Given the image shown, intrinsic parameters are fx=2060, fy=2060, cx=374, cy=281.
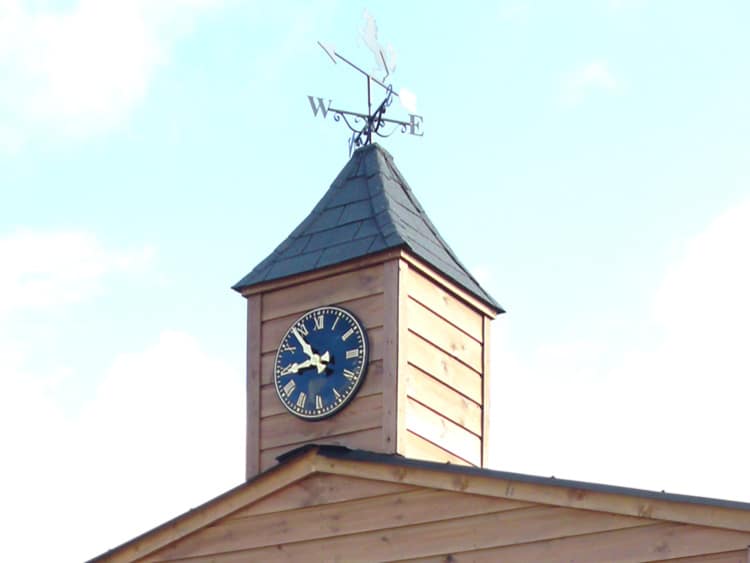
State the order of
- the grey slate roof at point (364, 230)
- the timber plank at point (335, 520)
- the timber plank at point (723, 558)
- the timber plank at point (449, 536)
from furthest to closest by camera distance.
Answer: the grey slate roof at point (364, 230), the timber plank at point (335, 520), the timber plank at point (449, 536), the timber plank at point (723, 558)

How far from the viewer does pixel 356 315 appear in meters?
18.5

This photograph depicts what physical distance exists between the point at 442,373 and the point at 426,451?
0.85m

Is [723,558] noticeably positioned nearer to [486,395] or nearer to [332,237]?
[486,395]

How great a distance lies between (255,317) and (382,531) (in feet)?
9.41

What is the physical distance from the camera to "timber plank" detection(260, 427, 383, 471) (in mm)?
17930

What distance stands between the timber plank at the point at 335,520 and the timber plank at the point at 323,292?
2.04 metres

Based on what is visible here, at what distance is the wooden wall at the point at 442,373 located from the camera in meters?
18.2

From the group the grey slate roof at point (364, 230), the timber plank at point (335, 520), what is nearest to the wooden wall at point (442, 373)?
the grey slate roof at point (364, 230)

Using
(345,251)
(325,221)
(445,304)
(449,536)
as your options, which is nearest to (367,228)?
(345,251)

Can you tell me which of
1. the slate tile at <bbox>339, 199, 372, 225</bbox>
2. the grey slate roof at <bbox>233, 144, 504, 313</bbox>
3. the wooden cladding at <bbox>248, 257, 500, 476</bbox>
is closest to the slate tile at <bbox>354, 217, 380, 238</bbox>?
the grey slate roof at <bbox>233, 144, 504, 313</bbox>

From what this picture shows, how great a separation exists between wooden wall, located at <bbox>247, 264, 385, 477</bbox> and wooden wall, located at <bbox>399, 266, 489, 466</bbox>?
0.29 metres

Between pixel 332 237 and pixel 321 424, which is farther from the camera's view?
pixel 332 237

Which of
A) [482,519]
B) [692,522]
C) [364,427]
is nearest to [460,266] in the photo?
[364,427]

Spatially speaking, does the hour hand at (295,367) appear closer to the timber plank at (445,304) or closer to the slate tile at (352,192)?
the timber plank at (445,304)
